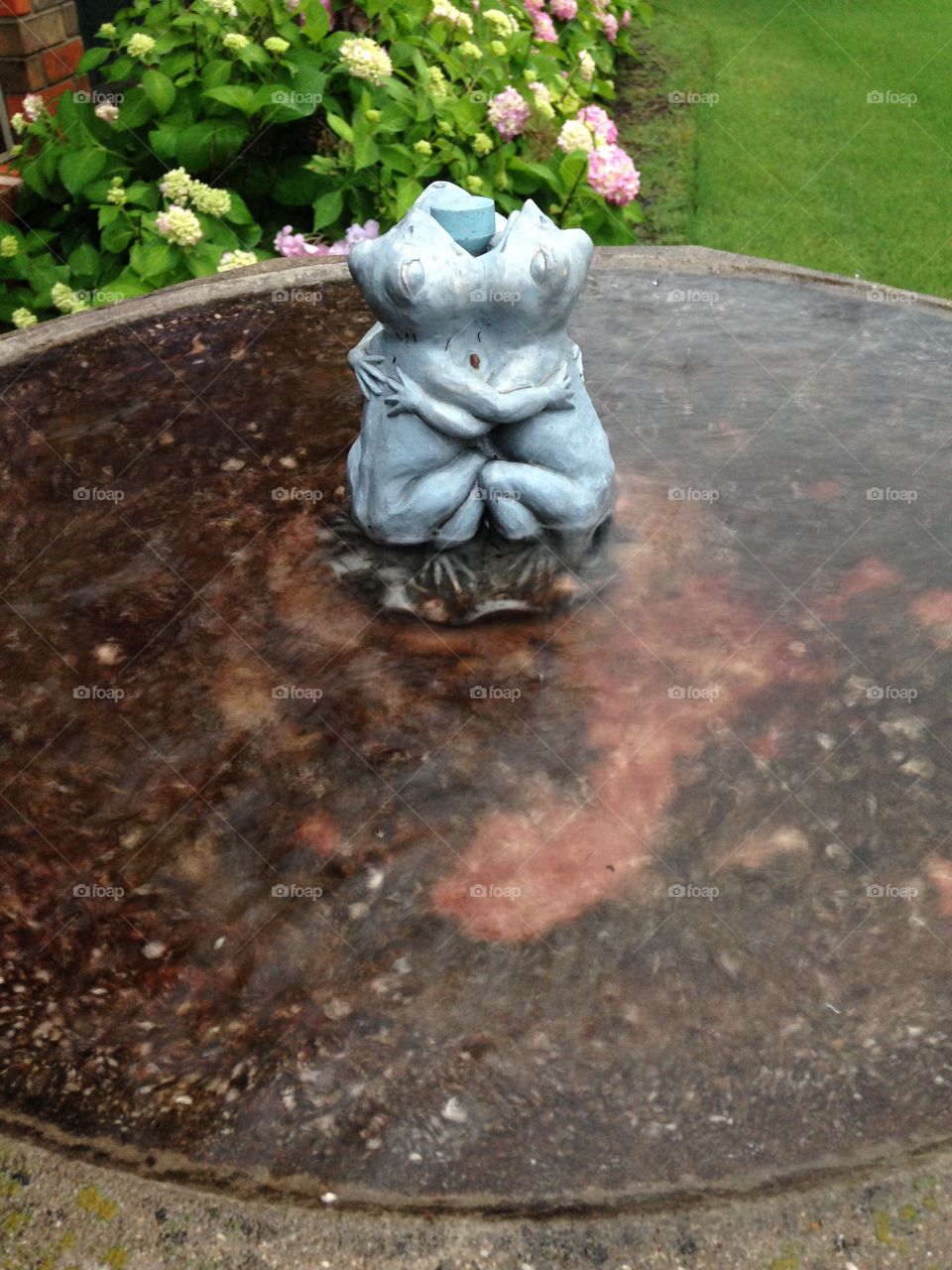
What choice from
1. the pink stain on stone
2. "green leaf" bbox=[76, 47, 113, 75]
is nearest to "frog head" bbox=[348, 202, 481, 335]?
the pink stain on stone

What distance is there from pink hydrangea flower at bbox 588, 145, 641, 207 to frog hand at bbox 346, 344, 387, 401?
2437mm

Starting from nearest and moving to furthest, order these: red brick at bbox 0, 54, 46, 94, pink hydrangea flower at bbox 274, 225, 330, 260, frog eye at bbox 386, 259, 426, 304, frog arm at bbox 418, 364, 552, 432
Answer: frog eye at bbox 386, 259, 426, 304 < frog arm at bbox 418, 364, 552, 432 < pink hydrangea flower at bbox 274, 225, 330, 260 < red brick at bbox 0, 54, 46, 94

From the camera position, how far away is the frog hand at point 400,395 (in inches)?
79.1

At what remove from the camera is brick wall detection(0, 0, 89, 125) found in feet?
13.4

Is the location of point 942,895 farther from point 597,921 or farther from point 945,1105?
point 597,921

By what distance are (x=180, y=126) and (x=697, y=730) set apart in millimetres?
3042

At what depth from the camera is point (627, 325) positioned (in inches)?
114

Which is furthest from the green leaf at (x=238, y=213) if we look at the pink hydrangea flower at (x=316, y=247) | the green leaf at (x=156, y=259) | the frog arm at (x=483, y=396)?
the frog arm at (x=483, y=396)

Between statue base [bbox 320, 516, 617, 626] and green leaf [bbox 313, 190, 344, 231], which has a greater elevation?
statue base [bbox 320, 516, 617, 626]

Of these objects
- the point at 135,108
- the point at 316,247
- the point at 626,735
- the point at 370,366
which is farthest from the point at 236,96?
the point at 626,735

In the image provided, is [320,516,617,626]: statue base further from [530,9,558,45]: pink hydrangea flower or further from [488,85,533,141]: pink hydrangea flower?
[530,9,558,45]: pink hydrangea flower

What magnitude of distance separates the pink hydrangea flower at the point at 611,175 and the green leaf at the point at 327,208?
879mm

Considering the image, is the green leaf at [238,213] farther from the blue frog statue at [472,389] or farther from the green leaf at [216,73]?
the blue frog statue at [472,389]

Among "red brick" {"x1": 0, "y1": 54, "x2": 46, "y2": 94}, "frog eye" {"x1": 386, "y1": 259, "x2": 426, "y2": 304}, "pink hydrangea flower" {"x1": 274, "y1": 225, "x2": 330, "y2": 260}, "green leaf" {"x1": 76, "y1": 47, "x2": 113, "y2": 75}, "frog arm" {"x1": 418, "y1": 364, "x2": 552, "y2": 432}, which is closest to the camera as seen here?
"frog eye" {"x1": 386, "y1": 259, "x2": 426, "y2": 304}
